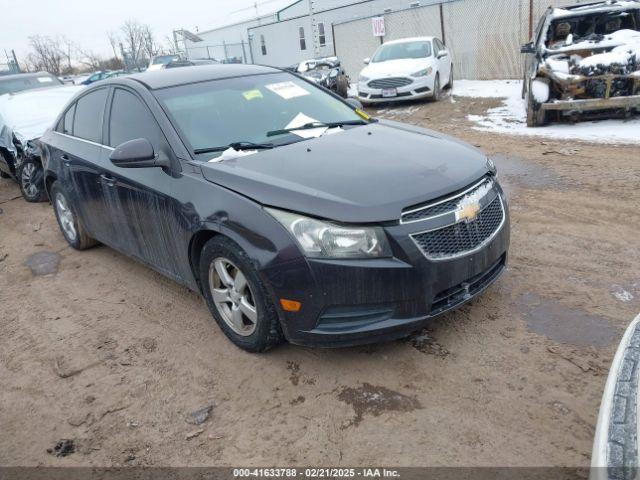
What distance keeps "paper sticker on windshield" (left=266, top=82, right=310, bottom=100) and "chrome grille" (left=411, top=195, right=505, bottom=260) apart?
1.83 metres

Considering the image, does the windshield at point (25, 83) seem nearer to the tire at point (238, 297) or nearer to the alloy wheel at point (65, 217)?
the alloy wheel at point (65, 217)

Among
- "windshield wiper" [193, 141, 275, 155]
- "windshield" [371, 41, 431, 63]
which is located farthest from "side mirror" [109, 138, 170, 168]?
"windshield" [371, 41, 431, 63]

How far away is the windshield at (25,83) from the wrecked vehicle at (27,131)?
1.98 meters

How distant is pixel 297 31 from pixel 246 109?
1318 inches

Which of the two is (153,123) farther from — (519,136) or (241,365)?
(519,136)

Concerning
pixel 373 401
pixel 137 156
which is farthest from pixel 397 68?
pixel 373 401

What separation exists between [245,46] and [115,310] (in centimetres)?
3947

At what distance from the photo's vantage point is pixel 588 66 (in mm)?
8156

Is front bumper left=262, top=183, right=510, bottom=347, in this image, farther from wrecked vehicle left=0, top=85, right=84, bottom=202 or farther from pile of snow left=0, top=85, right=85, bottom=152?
pile of snow left=0, top=85, right=85, bottom=152

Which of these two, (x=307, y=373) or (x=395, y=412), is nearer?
(x=395, y=412)

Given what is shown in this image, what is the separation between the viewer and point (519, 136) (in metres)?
8.41

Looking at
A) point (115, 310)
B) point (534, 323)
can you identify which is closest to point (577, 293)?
point (534, 323)

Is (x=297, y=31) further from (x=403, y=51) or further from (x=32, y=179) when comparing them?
(x=32, y=179)

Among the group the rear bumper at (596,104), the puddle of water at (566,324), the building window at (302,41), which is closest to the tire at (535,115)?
the rear bumper at (596,104)
